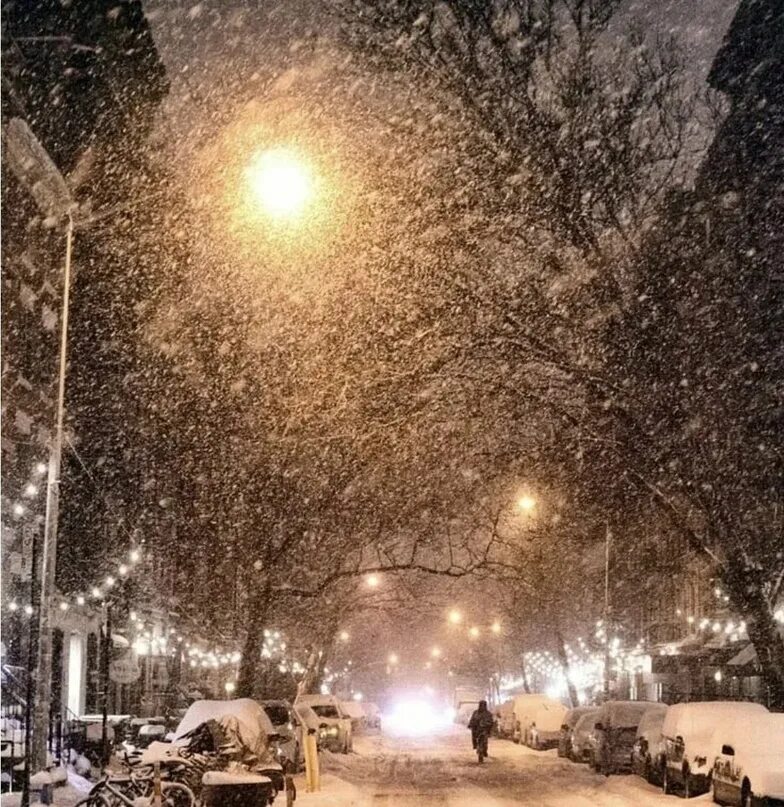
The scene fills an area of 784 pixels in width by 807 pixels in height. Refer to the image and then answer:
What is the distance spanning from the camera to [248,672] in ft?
111

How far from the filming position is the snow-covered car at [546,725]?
38469 millimetres

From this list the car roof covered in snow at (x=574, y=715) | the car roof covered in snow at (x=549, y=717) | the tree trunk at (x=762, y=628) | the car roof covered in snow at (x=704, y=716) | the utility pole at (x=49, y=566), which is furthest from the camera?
the car roof covered in snow at (x=549, y=717)

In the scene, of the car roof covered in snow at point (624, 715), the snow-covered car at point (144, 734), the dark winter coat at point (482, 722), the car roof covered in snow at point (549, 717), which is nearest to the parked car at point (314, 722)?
the snow-covered car at point (144, 734)

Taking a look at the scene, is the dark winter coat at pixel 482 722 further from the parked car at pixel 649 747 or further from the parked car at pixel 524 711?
the parked car at pixel 524 711

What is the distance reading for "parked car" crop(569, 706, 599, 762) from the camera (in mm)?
29969

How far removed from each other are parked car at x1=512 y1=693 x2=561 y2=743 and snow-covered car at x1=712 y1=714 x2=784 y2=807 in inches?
904

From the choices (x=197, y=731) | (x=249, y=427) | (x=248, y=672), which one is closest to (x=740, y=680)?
(x=248, y=672)

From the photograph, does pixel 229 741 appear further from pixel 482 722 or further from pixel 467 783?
pixel 482 722

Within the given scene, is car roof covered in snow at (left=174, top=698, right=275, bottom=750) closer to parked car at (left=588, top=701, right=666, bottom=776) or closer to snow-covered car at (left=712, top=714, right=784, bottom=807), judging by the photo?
snow-covered car at (left=712, top=714, right=784, bottom=807)

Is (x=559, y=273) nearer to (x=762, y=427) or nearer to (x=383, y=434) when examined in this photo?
(x=383, y=434)

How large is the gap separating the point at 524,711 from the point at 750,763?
86.7ft

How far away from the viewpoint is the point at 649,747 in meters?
23.8

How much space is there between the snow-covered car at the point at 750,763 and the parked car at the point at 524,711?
2296cm

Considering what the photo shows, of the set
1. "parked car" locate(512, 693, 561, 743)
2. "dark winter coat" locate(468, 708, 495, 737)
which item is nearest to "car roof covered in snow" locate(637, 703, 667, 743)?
"dark winter coat" locate(468, 708, 495, 737)
